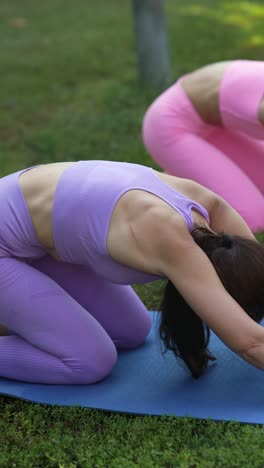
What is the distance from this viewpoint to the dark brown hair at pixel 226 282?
7.63 ft

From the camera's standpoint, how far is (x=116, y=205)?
2.44 m

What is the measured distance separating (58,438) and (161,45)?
A: 4.37m

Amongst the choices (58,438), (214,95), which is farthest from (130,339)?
(214,95)

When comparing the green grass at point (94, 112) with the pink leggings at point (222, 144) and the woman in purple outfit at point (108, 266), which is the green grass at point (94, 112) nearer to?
the woman in purple outfit at point (108, 266)

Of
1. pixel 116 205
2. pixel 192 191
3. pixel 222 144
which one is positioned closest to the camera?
pixel 116 205

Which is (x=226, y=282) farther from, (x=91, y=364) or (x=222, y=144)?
(x=222, y=144)

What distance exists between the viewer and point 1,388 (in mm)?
2672

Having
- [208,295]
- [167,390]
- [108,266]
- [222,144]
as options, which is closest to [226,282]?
[208,295]

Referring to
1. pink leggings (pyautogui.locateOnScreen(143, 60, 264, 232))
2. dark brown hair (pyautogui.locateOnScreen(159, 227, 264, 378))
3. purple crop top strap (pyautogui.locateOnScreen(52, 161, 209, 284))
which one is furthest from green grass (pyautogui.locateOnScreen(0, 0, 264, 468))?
pink leggings (pyautogui.locateOnScreen(143, 60, 264, 232))

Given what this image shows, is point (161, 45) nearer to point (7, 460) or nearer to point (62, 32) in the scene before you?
point (62, 32)

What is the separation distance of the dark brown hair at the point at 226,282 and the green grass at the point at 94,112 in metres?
0.30

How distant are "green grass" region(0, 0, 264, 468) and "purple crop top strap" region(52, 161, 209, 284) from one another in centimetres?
47

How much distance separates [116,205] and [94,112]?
11.6ft

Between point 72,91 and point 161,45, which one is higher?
point 161,45
